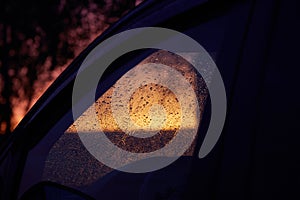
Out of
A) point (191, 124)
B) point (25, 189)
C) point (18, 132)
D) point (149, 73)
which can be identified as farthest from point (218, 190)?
point (18, 132)

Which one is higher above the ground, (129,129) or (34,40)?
(34,40)

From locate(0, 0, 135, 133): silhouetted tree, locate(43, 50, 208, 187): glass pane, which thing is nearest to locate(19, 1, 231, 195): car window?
locate(43, 50, 208, 187): glass pane

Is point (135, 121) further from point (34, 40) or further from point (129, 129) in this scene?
point (34, 40)

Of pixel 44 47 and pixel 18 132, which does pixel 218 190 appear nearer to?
pixel 18 132

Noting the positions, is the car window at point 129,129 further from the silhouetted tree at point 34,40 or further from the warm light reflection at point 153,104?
the silhouetted tree at point 34,40

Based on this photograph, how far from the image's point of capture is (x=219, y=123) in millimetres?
1372

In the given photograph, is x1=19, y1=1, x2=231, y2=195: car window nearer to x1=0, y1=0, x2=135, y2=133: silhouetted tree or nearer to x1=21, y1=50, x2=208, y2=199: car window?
x1=21, y1=50, x2=208, y2=199: car window

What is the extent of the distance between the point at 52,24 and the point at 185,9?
18.3 metres

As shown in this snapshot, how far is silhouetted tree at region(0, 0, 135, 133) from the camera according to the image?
18797mm

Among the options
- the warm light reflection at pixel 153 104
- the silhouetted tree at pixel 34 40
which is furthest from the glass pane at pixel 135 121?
the silhouetted tree at pixel 34 40

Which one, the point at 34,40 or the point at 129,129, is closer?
the point at 129,129

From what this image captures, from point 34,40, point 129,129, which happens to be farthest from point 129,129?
point 34,40

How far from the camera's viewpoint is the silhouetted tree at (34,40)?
18.8m

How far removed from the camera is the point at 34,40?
1922cm
